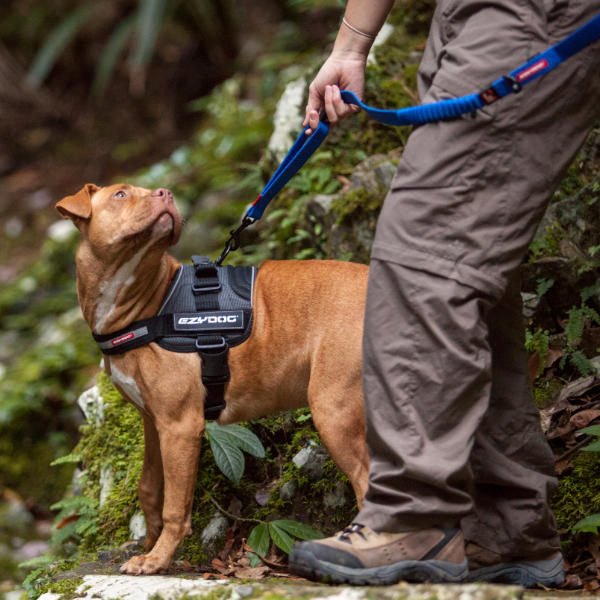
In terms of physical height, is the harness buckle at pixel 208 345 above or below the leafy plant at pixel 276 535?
above

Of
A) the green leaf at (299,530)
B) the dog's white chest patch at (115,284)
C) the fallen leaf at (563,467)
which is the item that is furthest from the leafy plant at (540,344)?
the dog's white chest patch at (115,284)

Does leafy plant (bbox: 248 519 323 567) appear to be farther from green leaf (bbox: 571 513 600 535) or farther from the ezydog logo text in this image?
green leaf (bbox: 571 513 600 535)

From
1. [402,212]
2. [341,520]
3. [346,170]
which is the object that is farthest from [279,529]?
[346,170]

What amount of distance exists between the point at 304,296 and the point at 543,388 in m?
1.48

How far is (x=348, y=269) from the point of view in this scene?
3.29 metres

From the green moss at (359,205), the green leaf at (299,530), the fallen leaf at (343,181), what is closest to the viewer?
the green leaf at (299,530)

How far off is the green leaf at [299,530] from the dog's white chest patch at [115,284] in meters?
1.27

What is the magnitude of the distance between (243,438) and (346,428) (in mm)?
988

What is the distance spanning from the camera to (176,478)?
3.21 m

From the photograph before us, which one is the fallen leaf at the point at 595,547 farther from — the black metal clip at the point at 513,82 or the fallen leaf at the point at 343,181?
the fallen leaf at the point at 343,181

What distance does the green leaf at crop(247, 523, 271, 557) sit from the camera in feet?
11.2

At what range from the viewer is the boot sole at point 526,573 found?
108 inches

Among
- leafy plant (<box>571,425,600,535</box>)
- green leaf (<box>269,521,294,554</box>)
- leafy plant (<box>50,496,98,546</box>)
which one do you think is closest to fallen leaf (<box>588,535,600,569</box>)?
leafy plant (<box>571,425,600,535</box>)

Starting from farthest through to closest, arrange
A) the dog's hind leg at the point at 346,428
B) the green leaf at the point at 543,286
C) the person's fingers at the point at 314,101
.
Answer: the green leaf at the point at 543,286, the person's fingers at the point at 314,101, the dog's hind leg at the point at 346,428
